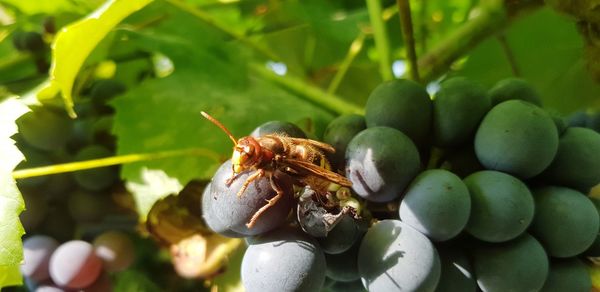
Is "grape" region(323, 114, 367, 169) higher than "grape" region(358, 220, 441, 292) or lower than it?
higher

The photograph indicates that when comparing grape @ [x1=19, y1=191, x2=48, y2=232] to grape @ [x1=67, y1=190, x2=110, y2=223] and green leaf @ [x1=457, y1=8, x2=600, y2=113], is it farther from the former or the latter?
green leaf @ [x1=457, y1=8, x2=600, y2=113]

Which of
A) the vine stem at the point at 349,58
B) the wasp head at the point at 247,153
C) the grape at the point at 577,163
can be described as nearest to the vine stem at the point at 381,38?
the vine stem at the point at 349,58

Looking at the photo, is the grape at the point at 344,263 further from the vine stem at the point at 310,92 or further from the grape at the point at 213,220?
the vine stem at the point at 310,92

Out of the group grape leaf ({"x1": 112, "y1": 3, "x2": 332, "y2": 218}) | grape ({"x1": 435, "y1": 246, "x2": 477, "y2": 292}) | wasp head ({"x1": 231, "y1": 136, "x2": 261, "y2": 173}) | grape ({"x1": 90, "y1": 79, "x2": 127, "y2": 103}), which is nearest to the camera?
wasp head ({"x1": 231, "y1": 136, "x2": 261, "y2": 173})

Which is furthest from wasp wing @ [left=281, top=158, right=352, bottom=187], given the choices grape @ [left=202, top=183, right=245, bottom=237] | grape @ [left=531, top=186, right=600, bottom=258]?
grape @ [left=531, top=186, right=600, bottom=258]

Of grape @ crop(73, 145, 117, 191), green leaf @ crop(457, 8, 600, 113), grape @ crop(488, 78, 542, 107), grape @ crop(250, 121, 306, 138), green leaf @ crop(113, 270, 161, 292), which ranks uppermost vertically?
grape @ crop(488, 78, 542, 107)

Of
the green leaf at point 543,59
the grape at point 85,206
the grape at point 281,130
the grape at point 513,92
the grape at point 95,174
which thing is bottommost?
the grape at point 85,206

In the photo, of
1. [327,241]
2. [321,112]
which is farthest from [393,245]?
[321,112]
